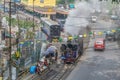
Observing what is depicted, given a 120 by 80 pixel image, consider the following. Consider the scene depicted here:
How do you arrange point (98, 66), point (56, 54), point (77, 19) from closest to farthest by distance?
1. point (98, 66)
2. point (56, 54)
3. point (77, 19)

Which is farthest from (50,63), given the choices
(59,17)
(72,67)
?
(59,17)

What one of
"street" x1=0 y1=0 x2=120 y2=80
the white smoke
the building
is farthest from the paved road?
the building

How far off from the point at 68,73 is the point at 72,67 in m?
2.73

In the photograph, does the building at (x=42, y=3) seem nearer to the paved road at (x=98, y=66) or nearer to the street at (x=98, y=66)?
the paved road at (x=98, y=66)

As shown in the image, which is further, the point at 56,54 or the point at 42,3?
the point at 42,3

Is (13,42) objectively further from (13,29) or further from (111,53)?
(111,53)

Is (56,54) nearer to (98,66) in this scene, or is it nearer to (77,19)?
(98,66)

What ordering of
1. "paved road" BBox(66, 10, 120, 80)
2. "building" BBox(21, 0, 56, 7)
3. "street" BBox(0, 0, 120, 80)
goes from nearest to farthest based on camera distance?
"street" BBox(0, 0, 120, 80), "paved road" BBox(66, 10, 120, 80), "building" BBox(21, 0, 56, 7)

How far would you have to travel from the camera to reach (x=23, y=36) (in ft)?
136

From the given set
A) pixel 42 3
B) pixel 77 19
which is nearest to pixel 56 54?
pixel 77 19

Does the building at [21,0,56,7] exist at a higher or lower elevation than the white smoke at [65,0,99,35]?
higher

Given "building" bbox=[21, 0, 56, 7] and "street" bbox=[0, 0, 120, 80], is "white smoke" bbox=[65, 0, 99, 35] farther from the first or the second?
"building" bbox=[21, 0, 56, 7]

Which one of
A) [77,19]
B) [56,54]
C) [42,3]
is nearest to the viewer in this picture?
[56,54]

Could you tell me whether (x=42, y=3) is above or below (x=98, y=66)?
above
